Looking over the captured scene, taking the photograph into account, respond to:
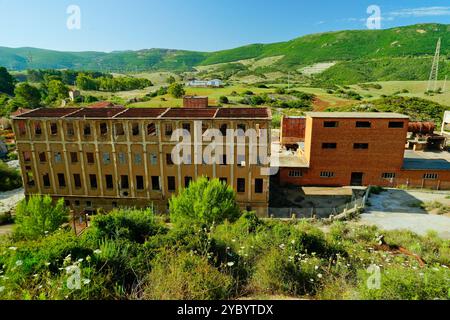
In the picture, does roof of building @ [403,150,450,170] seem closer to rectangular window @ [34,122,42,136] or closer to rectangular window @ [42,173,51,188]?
rectangular window @ [42,173,51,188]

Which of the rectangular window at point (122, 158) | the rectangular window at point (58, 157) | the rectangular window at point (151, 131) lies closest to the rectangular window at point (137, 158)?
the rectangular window at point (122, 158)

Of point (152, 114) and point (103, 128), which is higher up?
point (152, 114)

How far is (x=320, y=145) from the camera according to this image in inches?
1307

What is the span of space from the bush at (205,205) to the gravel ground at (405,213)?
12226mm

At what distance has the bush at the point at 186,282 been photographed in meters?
7.38

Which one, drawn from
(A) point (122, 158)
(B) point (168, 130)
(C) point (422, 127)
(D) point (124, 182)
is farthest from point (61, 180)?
(C) point (422, 127)

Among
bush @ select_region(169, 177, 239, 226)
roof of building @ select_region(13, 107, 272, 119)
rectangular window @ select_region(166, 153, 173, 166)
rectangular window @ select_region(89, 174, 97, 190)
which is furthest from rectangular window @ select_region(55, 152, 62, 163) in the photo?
bush @ select_region(169, 177, 239, 226)

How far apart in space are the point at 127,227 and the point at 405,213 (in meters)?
23.9

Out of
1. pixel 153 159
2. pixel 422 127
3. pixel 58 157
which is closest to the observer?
pixel 153 159

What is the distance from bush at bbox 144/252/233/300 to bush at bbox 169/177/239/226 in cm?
1000

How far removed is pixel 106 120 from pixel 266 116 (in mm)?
14626

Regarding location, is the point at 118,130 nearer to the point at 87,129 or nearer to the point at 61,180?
the point at 87,129

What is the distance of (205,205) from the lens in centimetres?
1916

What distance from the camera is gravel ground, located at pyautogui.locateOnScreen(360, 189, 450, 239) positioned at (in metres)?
22.3
